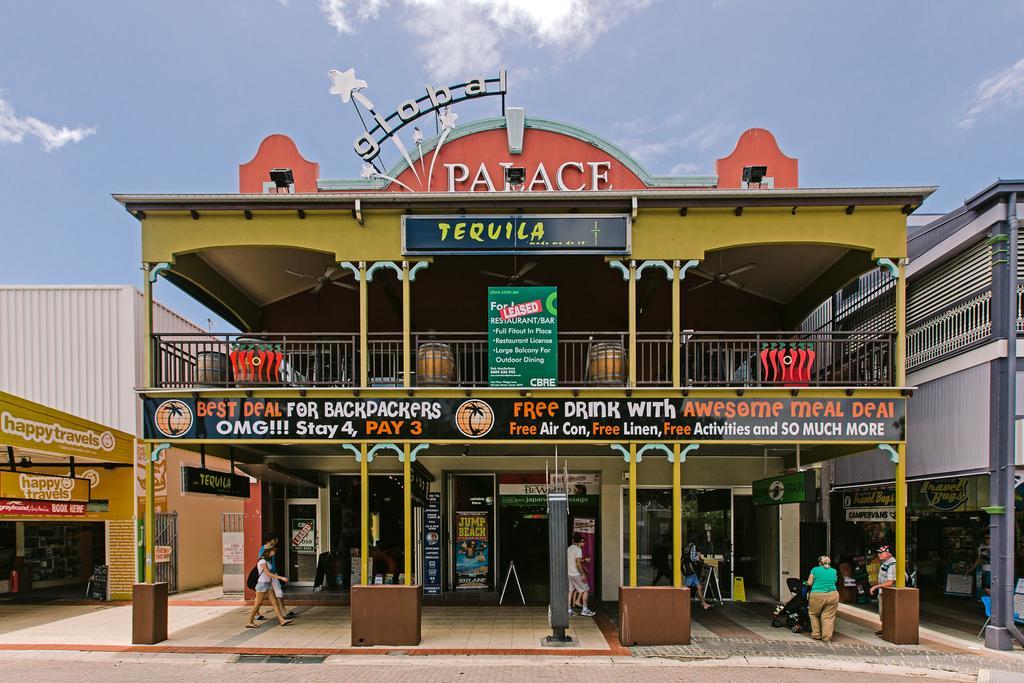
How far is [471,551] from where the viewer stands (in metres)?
15.3

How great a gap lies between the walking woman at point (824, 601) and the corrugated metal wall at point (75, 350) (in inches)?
539

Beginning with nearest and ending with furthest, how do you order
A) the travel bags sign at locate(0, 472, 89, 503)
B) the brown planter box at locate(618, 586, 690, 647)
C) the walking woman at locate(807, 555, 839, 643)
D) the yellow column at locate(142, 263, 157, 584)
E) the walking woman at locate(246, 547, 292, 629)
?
the brown planter box at locate(618, 586, 690, 647), the walking woman at locate(807, 555, 839, 643), the yellow column at locate(142, 263, 157, 584), the walking woman at locate(246, 547, 292, 629), the travel bags sign at locate(0, 472, 89, 503)

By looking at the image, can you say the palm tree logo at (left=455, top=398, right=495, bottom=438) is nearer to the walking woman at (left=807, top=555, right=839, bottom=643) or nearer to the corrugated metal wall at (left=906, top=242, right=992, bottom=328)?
the walking woman at (left=807, top=555, right=839, bottom=643)

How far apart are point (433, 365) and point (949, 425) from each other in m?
8.52

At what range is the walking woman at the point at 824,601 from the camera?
11.5 metres

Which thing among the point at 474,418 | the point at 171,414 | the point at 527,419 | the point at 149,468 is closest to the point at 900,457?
the point at 527,419

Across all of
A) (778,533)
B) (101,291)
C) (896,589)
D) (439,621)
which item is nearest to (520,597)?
(439,621)

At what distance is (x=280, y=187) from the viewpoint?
13.4 metres

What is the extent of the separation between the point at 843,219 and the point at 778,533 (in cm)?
666

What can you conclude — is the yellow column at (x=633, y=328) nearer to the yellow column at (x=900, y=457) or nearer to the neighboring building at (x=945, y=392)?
the yellow column at (x=900, y=457)

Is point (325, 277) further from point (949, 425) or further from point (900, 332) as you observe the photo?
point (949, 425)

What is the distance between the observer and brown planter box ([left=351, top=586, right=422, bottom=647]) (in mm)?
11156

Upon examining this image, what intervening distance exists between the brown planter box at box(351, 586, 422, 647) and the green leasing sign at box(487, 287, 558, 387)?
3509 mm

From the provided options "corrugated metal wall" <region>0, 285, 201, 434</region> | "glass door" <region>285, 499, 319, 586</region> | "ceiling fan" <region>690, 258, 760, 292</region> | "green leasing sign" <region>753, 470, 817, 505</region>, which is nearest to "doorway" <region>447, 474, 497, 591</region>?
"glass door" <region>285, 499, 319, 586</region>
